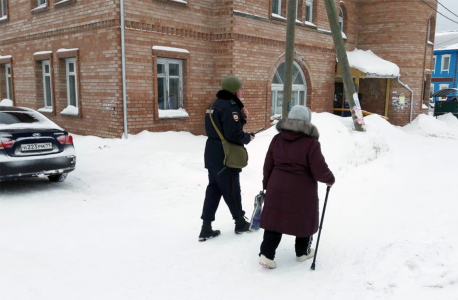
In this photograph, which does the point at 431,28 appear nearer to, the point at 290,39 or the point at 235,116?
the point at 290,39

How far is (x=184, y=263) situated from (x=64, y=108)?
365 inches

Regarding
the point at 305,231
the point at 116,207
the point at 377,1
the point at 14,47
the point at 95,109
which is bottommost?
the point at 116,207

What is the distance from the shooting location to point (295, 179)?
11.0 feet

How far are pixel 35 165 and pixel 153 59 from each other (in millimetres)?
5095

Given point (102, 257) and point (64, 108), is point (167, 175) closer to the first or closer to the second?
point (102, 257)

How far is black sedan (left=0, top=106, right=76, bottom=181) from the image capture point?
5.54 metres

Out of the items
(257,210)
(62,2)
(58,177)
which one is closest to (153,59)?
(62,2)

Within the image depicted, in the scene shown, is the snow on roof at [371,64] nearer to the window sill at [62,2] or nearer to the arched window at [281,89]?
the arched window at [281,89]

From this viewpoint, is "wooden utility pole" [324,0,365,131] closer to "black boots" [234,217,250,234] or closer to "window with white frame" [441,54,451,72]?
"black boots" [234,217,250,234]

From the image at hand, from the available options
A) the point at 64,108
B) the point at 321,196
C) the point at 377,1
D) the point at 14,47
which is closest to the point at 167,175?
the point at 321,196

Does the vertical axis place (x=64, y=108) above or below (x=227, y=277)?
above

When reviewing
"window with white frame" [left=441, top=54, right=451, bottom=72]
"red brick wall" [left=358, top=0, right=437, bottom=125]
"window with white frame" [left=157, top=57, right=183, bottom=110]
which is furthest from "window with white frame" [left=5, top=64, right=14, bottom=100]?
"window with white frame" [left=441, top=54, right=451, bottom=72]

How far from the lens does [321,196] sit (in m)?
5.96

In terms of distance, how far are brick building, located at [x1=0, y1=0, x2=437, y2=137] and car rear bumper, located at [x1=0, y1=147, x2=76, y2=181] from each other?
3.49 metres
